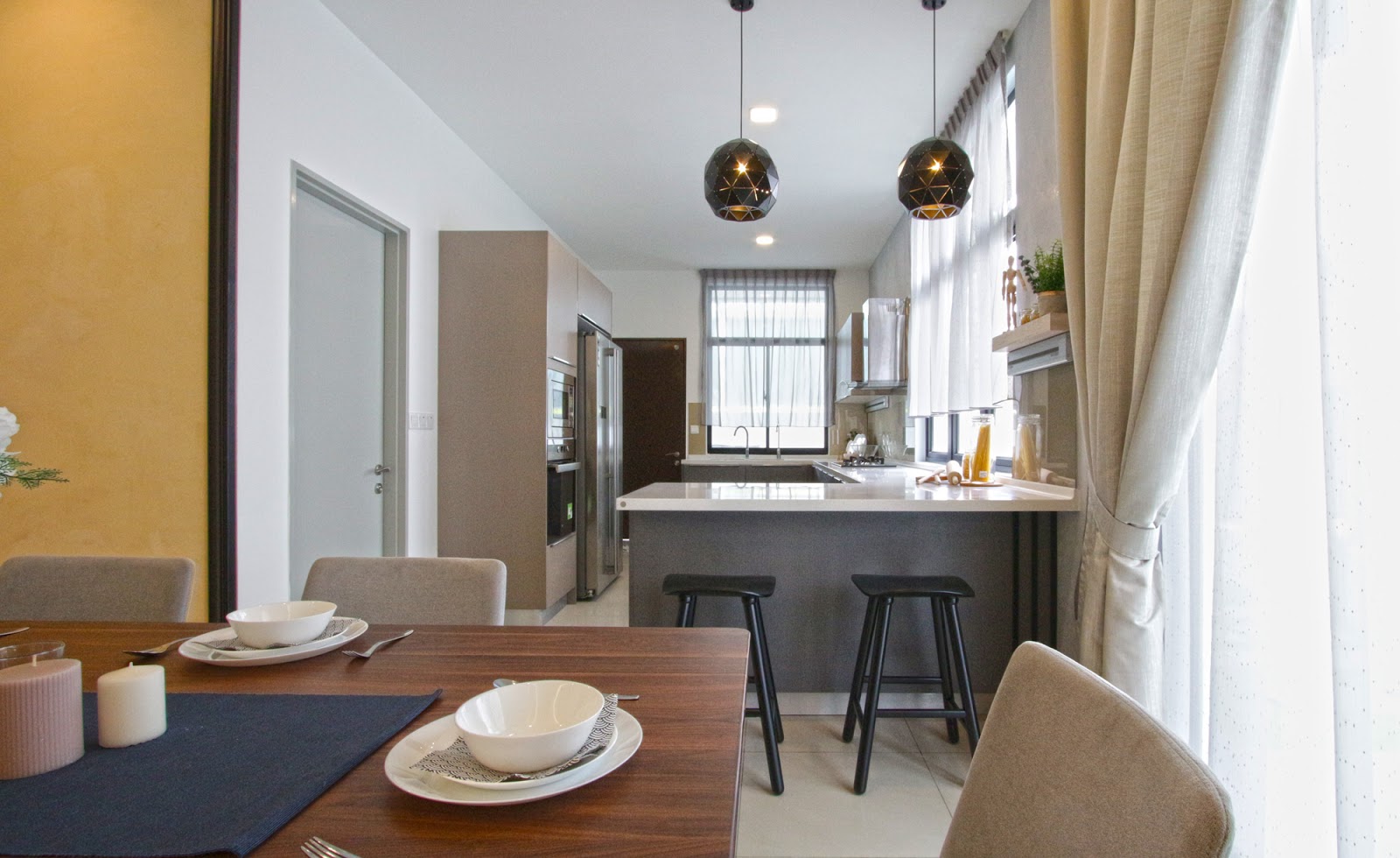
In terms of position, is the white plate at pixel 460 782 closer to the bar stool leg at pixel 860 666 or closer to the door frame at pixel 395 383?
the bar stool leg at pixel 860 666

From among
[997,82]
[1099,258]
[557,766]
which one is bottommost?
[557,766]

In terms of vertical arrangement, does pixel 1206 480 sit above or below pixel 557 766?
above

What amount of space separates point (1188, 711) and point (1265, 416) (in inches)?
31.1

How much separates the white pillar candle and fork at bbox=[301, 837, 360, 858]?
325 millimetres

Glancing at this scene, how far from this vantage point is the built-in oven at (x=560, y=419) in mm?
4199

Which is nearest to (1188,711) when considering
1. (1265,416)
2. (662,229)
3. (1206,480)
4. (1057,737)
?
(1206,480)

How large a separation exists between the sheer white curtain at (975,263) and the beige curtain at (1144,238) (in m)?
1.20

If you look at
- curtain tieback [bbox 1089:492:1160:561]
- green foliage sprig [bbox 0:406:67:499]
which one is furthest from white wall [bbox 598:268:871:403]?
green foliage sprig [bbox 0:406:67:499]

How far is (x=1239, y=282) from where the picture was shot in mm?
1523

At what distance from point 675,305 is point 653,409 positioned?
1.09 metres

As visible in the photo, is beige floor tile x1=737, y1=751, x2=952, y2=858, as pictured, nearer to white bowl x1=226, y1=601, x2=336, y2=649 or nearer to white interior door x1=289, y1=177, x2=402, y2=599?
white bowl x1=226, y1=601, x2=336, y2=649

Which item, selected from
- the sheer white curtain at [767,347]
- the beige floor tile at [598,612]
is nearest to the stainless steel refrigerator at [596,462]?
the beige floor tile at [598,612]

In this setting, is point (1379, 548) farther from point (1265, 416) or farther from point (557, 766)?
point (557, 766)

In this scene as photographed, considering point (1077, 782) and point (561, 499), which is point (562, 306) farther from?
point (1077, 782)
